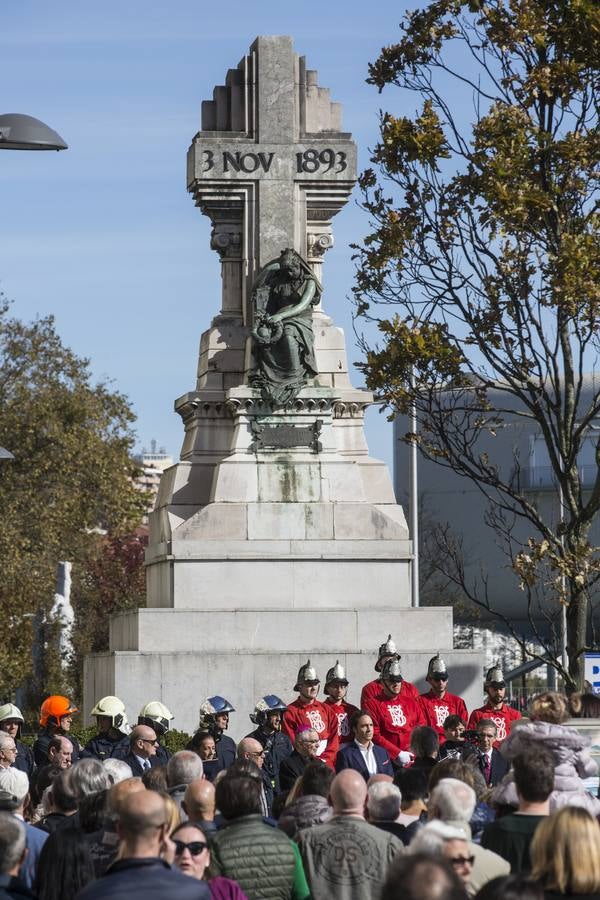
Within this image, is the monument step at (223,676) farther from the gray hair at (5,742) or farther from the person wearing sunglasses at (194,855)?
the person wearing sunglasses at (194,855)

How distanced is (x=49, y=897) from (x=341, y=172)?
1827 centimetres

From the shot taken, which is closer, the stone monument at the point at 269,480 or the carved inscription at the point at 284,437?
the stone monument at the point at 269,480

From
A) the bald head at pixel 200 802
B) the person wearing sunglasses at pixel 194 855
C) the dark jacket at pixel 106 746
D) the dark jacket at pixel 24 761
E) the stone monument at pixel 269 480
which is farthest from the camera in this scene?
the stone monument at pixel 269 480

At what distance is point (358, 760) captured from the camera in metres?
15.0

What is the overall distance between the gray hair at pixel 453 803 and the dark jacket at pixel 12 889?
1891 mm

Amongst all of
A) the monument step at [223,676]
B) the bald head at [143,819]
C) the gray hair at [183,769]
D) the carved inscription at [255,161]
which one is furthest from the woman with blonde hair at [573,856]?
the carved inscription at [255,161]

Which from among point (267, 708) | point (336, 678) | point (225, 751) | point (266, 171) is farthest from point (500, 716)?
point (266, 171)

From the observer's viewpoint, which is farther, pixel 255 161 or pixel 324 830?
pixel 255 161

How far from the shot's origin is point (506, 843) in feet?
30.0

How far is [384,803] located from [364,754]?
196 inches

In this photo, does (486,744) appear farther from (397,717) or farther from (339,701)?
(339,701)

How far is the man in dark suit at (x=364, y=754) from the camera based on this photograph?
14969mm

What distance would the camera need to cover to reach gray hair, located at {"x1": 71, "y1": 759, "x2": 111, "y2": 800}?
10.7 meters

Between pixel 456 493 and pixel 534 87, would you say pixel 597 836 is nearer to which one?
pixel 534 87
